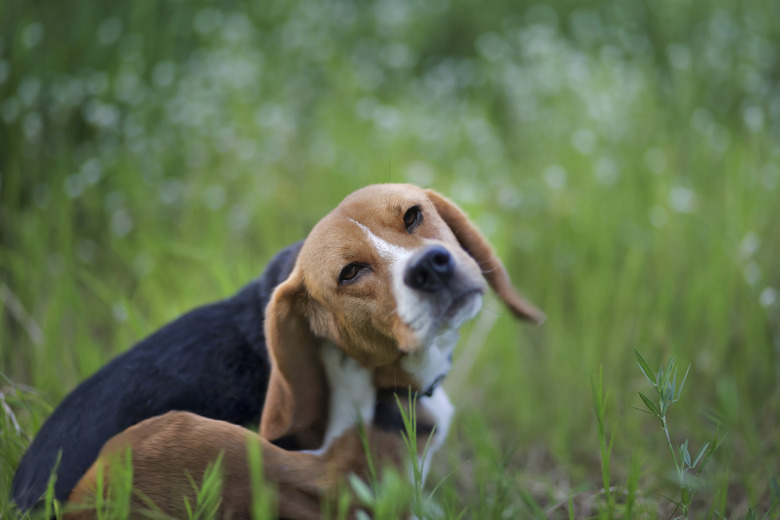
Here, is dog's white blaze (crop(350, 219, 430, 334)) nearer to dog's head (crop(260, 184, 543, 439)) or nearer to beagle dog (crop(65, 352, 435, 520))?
dog's head (crop(260, 184, 543, 439))

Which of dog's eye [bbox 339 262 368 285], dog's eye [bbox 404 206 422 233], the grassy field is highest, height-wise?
dog's eye [bbox 404 206 422 233]

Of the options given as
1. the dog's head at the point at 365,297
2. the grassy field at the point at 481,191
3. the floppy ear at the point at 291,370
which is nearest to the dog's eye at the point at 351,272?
the dog's head at the point at 365,297

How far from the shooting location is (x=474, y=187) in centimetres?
438

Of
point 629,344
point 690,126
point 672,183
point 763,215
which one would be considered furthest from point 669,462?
point 690,126

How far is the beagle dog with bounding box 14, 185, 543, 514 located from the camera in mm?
1935

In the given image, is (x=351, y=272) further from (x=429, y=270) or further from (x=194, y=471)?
(x=194, y=471)

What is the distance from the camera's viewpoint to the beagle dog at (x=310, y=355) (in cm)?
193

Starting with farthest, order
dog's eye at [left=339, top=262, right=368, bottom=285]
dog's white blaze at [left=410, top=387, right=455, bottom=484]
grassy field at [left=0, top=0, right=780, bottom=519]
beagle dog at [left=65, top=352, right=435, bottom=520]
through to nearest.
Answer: grassy field at [left=0, top=0, right=780, bottom=519], dog's white blaze at [left=410, top=387, right=455, bottom=484], dog's eye at [left=339, top=262, right=368, bottom=285], beagle dog at [left=65, top=352, right=435, bottom=520]

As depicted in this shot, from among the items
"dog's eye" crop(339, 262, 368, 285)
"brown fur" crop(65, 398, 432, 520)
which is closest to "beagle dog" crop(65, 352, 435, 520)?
"brown fur" crop(65, 398, 432, 520)

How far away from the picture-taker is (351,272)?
2049 millimetres

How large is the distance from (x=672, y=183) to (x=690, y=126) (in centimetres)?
93

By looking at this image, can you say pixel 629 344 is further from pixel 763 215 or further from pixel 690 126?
pixel 690 126

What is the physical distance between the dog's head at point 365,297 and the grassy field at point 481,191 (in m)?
0.57

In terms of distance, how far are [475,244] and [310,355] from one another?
2.24 feet
